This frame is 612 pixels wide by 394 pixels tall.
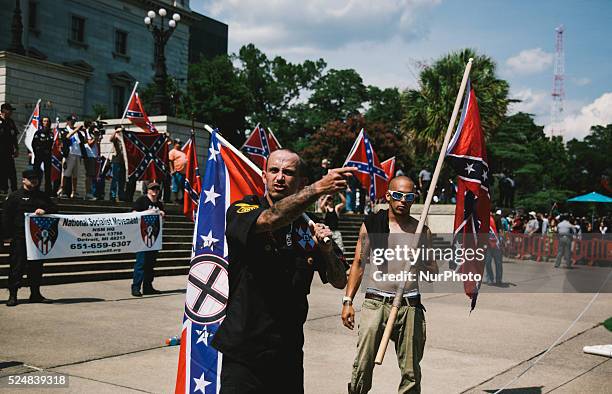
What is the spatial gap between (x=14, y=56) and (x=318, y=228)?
24.9m

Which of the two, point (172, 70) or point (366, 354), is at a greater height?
point (172, 70)

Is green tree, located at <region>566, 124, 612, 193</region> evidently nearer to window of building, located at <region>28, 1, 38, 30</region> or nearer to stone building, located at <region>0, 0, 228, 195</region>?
stone building, located at <region>0, 0, 228, 195</region>

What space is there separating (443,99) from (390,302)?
26793 mm

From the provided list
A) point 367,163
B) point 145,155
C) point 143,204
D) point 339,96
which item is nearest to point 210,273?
point 143,204

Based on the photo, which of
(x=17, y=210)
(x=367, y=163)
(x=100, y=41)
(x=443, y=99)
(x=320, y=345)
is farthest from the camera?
(x=100, y=41)

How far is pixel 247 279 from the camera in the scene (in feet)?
10.1

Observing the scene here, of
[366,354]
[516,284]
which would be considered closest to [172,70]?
[516,284]

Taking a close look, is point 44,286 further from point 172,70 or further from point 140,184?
point 172,70

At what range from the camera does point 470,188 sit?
5738mm

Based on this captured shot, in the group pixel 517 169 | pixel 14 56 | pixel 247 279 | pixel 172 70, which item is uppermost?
pixel 172 70

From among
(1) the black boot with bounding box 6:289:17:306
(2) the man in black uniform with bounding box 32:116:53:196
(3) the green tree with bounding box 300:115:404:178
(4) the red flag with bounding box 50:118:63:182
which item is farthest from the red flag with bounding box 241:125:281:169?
(3) the green tree with bounding box 300:115:404:178

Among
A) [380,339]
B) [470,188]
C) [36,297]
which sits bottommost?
[36,297]

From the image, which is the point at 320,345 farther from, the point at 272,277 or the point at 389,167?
the point at 389,167

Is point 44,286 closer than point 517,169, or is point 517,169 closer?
point 44,286
